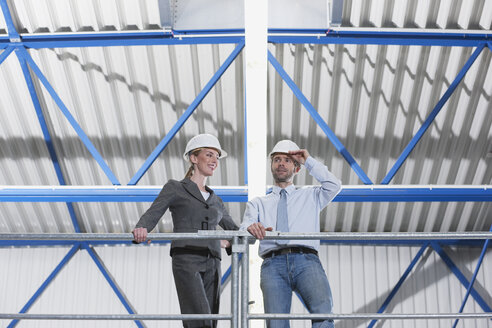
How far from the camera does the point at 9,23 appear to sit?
423 inches

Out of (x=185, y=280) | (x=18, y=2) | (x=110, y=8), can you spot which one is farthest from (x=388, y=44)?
(x=185, y=280)

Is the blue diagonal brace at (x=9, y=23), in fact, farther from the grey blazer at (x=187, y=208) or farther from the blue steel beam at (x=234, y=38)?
the grey blazer at (x=187, y=208)

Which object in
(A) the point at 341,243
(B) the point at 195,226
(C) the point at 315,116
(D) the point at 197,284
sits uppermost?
(C) the point at 315,116

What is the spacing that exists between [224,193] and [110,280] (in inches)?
196

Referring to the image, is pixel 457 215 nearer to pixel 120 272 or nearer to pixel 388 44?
pixel 388 44

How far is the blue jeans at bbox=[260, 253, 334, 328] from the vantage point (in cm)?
472

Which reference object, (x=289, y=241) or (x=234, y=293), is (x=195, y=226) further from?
(x=234, y=293)

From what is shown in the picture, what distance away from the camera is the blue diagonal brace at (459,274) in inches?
538

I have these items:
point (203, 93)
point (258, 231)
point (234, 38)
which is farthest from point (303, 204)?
point (234, 38)

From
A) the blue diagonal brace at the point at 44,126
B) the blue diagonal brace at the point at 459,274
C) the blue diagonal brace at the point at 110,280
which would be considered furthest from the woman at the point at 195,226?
the blue diagonal brace at the point at 459,274

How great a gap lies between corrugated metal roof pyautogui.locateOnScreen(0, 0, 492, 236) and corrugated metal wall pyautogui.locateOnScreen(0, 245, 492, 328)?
1.42 m

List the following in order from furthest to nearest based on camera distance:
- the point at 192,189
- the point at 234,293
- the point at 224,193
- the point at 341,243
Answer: the point at 341,243
the point at 224,193
the point at 192,189
the point at 234,293

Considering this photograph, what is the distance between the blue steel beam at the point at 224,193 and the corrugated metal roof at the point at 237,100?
192 cm

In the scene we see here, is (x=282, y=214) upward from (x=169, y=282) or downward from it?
downward
